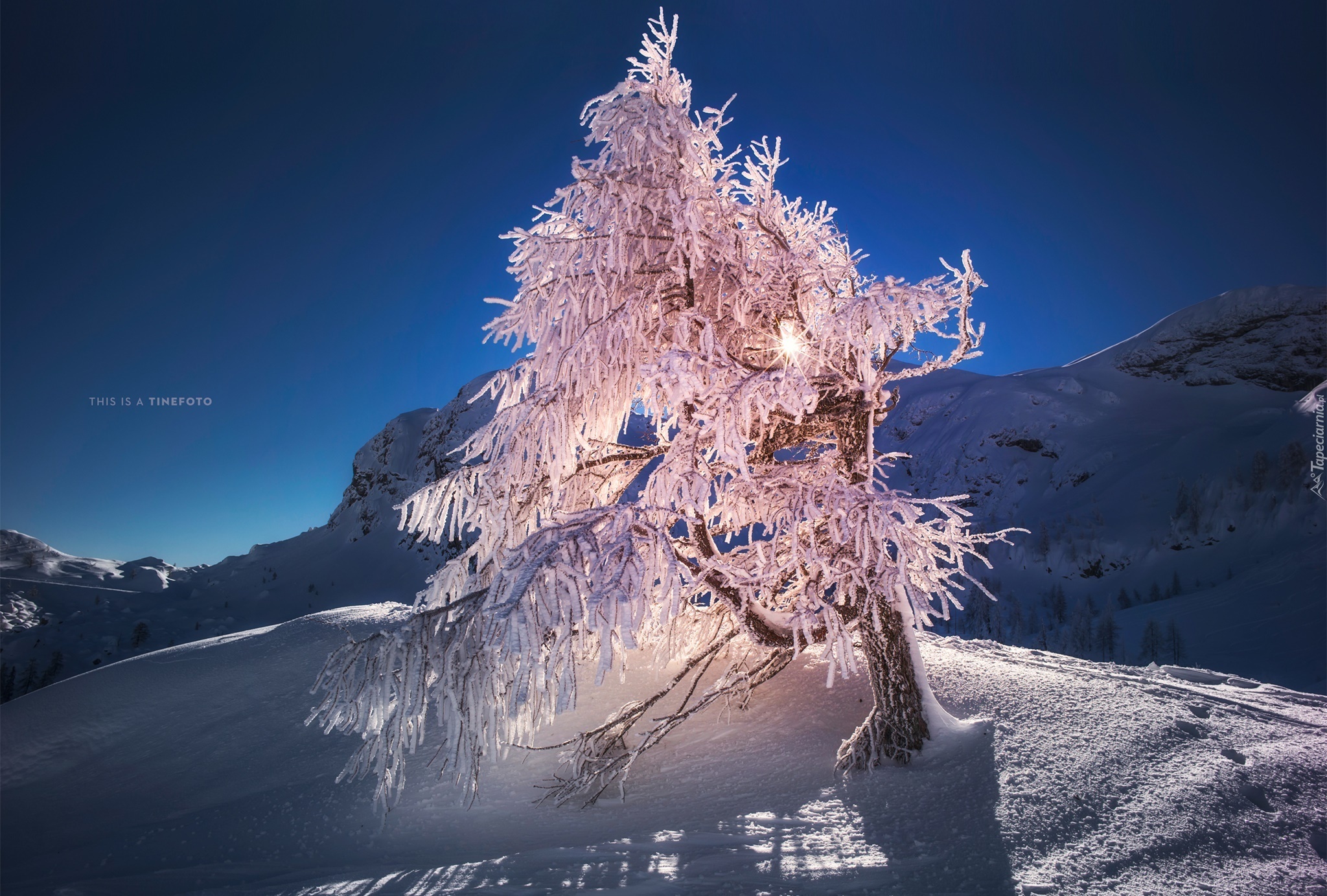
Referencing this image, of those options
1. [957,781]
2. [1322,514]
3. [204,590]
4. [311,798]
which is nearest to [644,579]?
[957,781]

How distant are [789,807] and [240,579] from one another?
65113 millimetres

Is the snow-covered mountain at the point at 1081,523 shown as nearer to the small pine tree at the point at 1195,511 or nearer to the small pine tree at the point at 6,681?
the small pine tree at the point at 1195,511

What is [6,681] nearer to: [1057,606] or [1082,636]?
[1082,636]

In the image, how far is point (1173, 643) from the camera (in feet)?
114

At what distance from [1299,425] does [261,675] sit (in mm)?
108768

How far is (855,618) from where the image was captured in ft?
12.4

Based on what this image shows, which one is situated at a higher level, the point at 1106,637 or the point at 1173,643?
the point at 1106,637

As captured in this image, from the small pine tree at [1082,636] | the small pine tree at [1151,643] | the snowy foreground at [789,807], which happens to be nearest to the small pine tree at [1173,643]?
the small pine tree at [1151,643]

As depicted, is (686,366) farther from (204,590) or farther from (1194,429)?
(1194,429)

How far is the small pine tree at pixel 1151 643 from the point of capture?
35.8 metres

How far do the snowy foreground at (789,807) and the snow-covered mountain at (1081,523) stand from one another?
7.50 metres

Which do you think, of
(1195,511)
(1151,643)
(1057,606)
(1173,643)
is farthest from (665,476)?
(1195,511)

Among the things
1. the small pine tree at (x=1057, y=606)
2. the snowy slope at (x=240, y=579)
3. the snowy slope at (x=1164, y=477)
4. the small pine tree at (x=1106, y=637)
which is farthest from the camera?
the small pine tree at (x=1057, y=606)

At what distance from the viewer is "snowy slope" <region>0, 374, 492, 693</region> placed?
33969 mm
